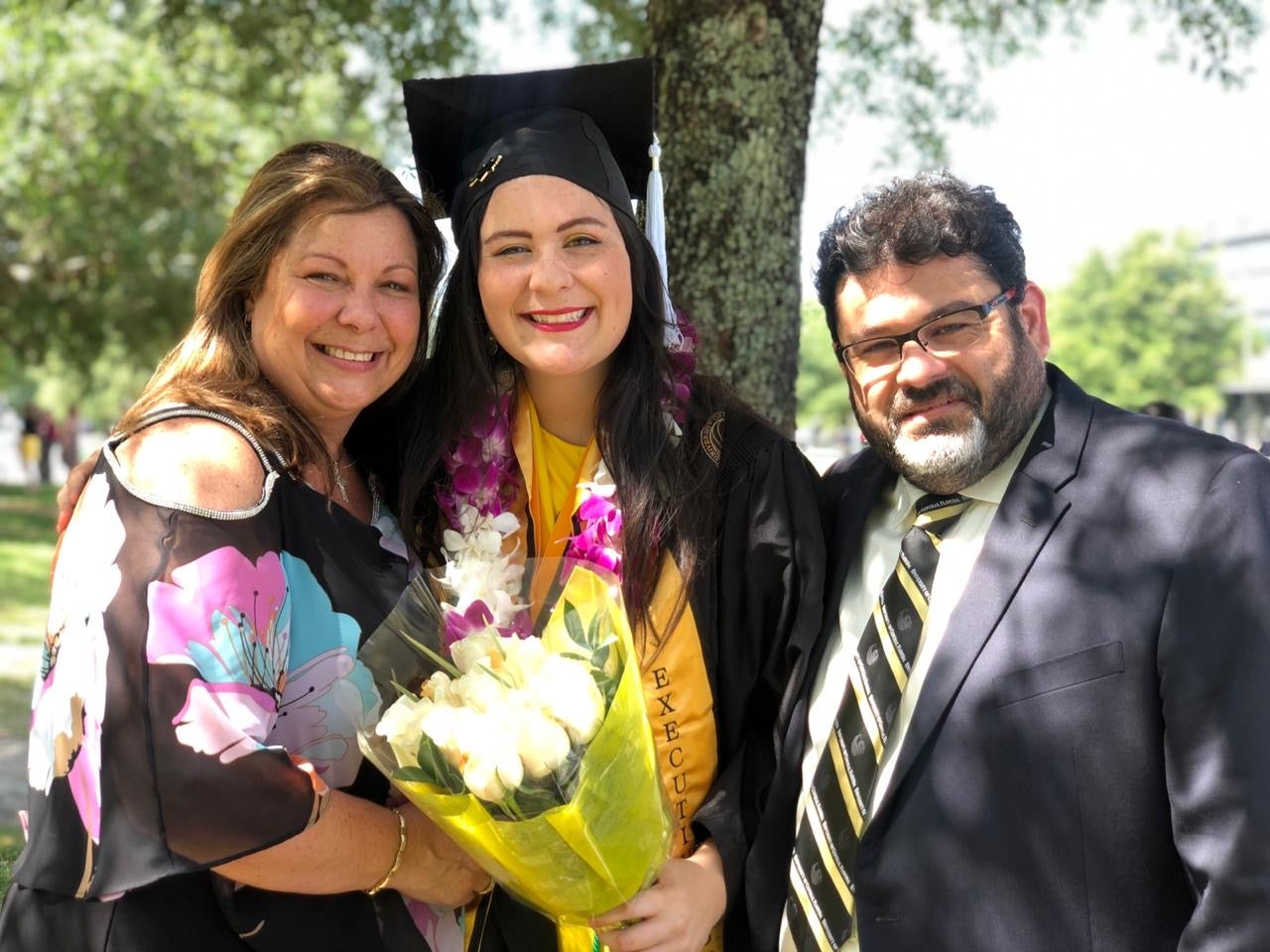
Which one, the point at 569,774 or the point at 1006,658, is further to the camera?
the point at 1006,658

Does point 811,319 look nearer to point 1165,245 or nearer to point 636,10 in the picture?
point 636,10

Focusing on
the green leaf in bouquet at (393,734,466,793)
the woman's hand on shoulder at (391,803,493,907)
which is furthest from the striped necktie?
the green leaf in bouquet at (393,734,466,793)

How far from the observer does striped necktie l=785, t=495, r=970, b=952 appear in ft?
7.50

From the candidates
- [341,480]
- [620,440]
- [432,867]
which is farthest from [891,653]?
[341,480]

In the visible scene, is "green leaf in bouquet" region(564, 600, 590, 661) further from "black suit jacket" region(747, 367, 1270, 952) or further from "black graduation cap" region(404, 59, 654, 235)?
"black graduation cap" region(404, 59, 654, 235)

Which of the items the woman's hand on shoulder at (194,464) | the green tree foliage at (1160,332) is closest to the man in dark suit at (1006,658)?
the woman's hand on shoulder at (194,464)

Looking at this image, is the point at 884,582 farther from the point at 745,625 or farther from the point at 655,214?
the point at 655,214

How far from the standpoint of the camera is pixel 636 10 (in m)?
6.73

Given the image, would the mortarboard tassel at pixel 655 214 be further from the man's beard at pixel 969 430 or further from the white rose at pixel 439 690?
the white rose at pixel 439 690

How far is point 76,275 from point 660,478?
16425mm

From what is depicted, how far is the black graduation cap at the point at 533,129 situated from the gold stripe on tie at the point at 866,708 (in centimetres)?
115

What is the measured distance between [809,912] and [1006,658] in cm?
65

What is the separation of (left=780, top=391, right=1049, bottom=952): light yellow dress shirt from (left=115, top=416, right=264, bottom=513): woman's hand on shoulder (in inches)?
47.2

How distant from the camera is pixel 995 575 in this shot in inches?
87.0
